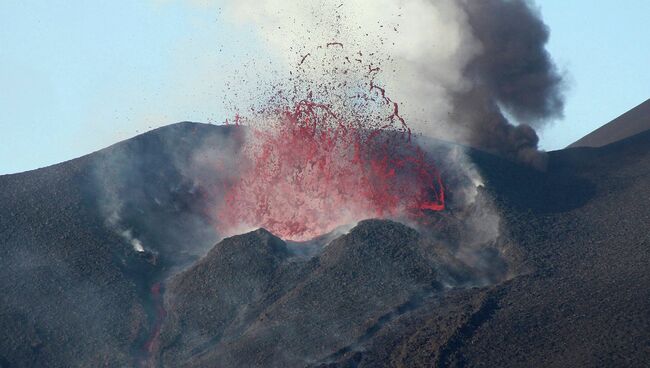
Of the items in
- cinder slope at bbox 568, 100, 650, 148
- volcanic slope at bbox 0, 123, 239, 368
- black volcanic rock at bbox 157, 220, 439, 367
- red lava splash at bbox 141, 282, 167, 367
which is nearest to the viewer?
black volcanic rock at bbox 157, 220, 439, 367

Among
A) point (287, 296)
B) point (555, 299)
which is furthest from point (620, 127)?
point (287, 296)

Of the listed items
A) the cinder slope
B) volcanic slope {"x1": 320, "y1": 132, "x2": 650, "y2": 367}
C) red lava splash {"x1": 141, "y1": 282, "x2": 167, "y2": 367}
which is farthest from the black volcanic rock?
the cinder slope

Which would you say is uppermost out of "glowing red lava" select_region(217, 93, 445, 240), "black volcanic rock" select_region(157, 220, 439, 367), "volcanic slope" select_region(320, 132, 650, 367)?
"glowing red lava" select_region(217, 93, 445, 240)

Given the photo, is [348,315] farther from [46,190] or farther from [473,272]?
[46,190]

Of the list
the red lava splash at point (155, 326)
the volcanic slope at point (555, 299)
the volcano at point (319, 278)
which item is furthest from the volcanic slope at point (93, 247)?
the volcanic slope at point (555, 299)

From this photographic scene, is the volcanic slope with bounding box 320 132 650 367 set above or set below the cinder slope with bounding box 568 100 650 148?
below

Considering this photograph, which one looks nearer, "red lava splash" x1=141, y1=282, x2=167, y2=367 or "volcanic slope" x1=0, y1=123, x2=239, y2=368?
"red lava splash" x1=141, y1=282, x2=167, y2=367

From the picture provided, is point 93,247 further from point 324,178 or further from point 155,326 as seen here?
point 324,178

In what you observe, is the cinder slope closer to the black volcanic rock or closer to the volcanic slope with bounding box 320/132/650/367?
the volcanic slope with bounding box 320/132/650/367
